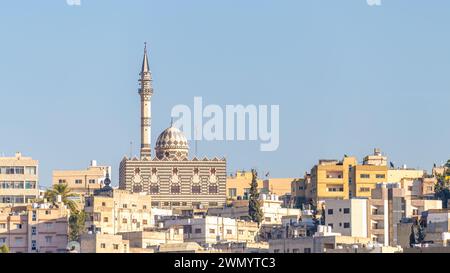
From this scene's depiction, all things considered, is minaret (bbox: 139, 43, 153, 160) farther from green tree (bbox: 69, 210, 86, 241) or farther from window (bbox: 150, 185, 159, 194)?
green tree (bbox: 69, 210, 86, 241)

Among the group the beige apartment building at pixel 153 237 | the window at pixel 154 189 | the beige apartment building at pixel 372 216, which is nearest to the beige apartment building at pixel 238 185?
the window at pixel 154 189

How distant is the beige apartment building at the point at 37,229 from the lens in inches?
4392

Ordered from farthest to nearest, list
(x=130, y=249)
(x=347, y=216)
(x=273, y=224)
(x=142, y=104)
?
(x=142, y=104) → (x=273, y=224) → (x=347, y=216) → (x=130, y=249)

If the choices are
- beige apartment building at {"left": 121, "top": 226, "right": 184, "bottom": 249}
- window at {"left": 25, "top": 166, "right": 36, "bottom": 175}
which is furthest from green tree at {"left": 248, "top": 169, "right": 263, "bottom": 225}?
window at {"left": 25, "top": 166, "right": 36, "bottom": 175}

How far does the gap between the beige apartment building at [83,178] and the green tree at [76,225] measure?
4440cm

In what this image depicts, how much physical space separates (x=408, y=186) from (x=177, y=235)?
2283 cm

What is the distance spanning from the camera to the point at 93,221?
119m

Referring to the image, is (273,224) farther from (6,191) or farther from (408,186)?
(6,191)

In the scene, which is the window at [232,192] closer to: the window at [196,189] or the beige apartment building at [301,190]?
the window at [196,189]

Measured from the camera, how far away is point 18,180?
135250mm

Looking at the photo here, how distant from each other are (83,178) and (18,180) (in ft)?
87.5

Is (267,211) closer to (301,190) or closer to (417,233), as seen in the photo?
(301,190)

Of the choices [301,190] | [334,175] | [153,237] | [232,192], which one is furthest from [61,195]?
[232,192]
